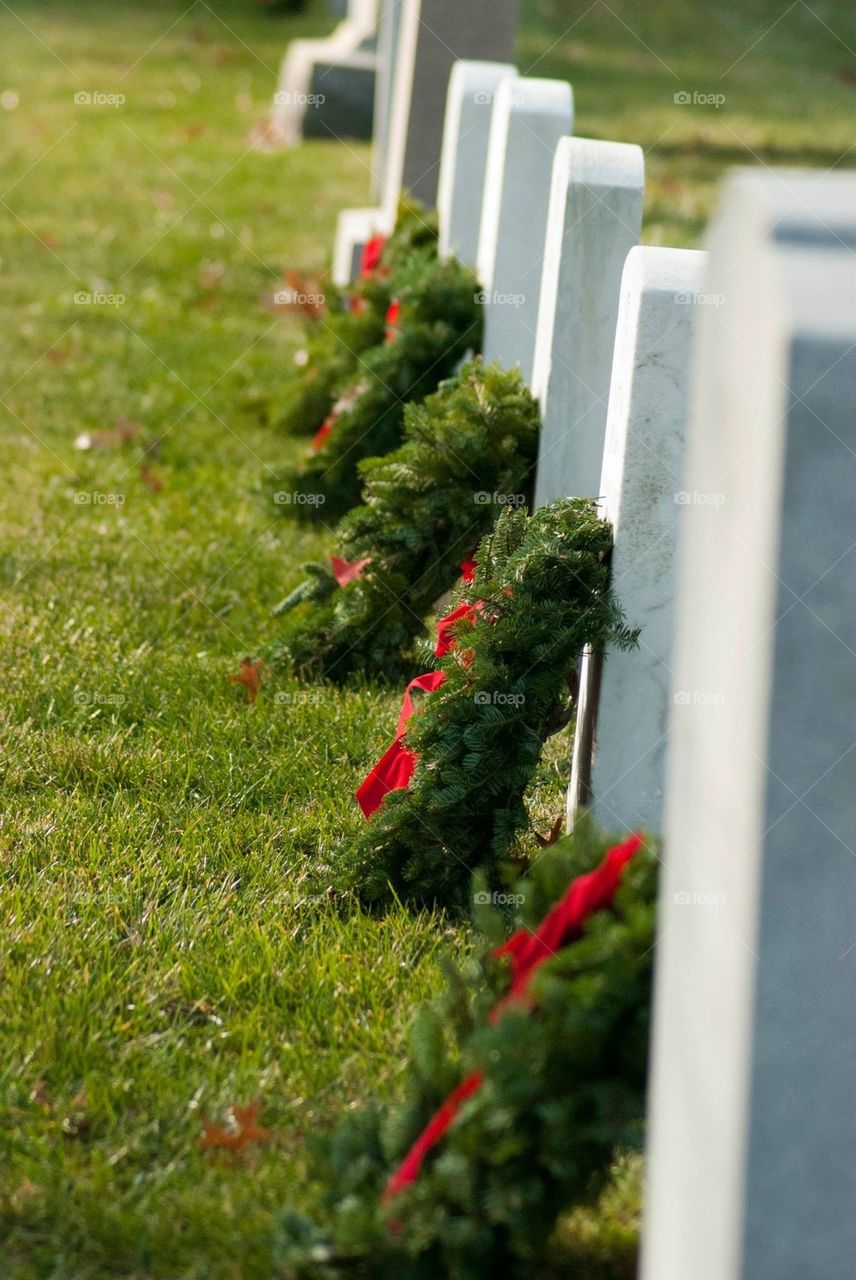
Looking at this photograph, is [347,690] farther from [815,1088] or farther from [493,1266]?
[815,1088]

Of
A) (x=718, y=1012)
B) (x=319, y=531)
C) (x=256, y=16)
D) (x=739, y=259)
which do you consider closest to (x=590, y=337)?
(x=319, y=531)

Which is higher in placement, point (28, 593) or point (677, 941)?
point (28, 593)

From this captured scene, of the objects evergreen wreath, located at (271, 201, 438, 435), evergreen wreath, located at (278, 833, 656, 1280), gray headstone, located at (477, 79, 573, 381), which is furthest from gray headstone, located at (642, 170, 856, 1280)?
evergreen wreath, located at (271, 201, 438, 435)

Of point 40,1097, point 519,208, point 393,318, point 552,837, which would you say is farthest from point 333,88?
point 40,1097

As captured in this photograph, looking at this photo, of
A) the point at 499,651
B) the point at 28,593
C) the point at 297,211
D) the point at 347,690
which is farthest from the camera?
the point at 297,211

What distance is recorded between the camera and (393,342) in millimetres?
4758

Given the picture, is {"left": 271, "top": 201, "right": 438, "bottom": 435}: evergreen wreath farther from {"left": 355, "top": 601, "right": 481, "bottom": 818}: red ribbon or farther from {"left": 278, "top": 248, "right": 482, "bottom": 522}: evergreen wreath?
{"left": 355, "top": 601, "right": 481, "bottom": 818}: red ribbon

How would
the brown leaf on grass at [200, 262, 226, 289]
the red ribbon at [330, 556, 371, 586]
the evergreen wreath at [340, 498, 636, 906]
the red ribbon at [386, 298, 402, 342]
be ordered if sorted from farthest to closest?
1. the brown leaf on grass at [200, 262, 226, 289]
2. the red ribbon at [386, 298, 402, 342]
3. the red ribbon at [330, 556, 371, 586]
4. the evergreen wreath at [340, 498, 636, 906]

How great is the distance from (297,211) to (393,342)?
5.15 meters

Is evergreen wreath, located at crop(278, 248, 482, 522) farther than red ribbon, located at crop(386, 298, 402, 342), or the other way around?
red ribbon, located at crop(386, 298, 402, 342)

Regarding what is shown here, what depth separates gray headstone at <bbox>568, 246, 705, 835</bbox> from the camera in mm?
2646

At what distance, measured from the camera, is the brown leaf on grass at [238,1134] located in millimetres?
2229

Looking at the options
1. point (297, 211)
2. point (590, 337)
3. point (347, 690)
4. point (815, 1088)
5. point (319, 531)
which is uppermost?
point (297, 211)

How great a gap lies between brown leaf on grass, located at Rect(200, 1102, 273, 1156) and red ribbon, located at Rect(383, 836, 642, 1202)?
0.39 m
